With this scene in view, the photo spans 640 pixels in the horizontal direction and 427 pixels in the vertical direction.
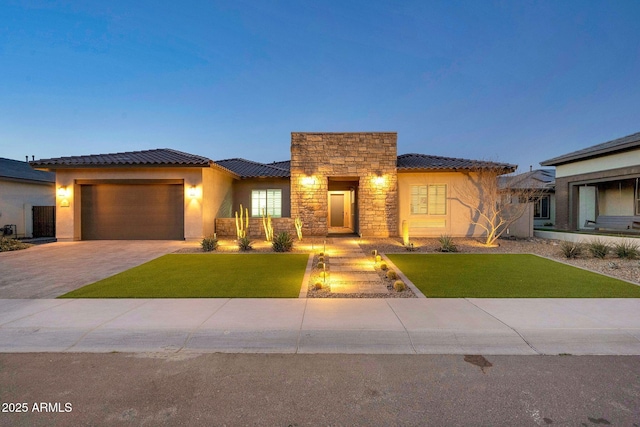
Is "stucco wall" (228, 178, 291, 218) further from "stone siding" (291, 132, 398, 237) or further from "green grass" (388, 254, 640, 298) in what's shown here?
"green grass" (388, 254, 640, 298)

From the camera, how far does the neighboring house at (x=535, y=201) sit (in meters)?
15.3

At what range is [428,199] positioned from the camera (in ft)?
53.2

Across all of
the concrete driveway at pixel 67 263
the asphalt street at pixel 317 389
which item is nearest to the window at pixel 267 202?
the concrete driveway at pixel 67 263

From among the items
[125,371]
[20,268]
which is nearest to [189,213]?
[20,268]

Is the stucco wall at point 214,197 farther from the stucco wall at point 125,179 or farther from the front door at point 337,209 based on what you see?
the front door at point 337,209

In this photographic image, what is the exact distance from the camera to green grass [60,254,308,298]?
6.13 metres

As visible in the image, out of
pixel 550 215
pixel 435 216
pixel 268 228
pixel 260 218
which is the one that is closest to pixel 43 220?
pixel 260 218

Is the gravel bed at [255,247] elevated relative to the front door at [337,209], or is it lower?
lower

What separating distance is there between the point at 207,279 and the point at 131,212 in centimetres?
1052

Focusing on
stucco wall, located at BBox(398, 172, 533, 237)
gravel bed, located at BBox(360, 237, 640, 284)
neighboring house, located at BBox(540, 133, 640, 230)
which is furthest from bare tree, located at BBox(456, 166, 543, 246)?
neighboring house, located at BBox(540, 133, 640, 230)

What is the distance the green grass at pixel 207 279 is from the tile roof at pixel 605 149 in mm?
14849

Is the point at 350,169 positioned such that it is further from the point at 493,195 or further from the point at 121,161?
the point at 121,161

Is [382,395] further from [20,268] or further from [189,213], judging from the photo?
[189,213]

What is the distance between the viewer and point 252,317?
15.6 feet
